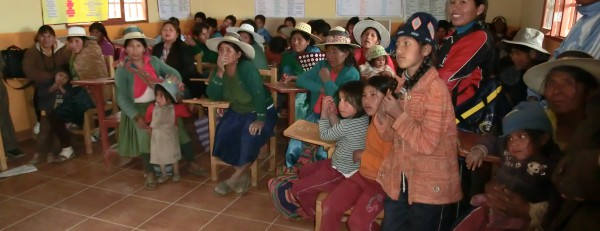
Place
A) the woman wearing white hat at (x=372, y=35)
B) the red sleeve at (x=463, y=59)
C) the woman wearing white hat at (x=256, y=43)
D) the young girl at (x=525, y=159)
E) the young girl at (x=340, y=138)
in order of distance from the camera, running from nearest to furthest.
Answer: the young girl at (x=525, y=159)
the red sleeve at (x=463, y=59)
the young girl at (x=340, y=138)
the woman wearing white hat at (x=372, y=35)
the woman wearing white hat at (x=256, y=43)

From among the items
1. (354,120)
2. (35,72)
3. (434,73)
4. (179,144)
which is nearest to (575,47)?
(434,73)

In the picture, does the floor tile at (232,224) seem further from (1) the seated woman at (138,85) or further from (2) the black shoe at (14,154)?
(2) the black shoe at (14,154)

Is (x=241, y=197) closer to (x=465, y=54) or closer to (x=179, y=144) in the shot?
(x=179, y=144)

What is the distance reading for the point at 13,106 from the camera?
14.9 feet

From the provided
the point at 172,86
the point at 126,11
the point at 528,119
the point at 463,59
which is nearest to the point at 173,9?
the point at 126,11

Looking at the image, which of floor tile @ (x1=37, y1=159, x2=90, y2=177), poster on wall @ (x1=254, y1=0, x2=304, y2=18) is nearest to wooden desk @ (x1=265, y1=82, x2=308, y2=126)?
floor tile @ (x1=37, y1=159, x2=90, y2=177)

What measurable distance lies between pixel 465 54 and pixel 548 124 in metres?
0.53

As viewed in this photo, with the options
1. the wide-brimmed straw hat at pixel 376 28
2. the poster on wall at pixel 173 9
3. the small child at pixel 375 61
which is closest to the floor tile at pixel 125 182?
the small child at pixel 375 61

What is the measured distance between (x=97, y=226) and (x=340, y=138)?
1646 millimetres

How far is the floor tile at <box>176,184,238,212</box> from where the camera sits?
3119 millimetres

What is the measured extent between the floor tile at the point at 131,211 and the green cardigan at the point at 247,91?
2.93 ft

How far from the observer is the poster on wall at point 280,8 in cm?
761

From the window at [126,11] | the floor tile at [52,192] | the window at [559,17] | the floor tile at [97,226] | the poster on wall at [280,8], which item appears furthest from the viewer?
the poster on wall at [280,8]

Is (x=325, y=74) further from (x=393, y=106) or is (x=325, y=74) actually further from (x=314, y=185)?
(x=393, y=106)
